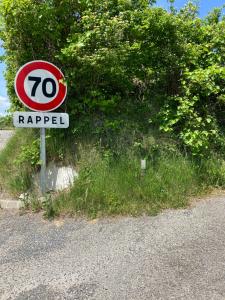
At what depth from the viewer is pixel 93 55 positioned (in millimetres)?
4367

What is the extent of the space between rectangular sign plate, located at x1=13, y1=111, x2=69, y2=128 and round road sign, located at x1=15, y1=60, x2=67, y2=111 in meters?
0.10

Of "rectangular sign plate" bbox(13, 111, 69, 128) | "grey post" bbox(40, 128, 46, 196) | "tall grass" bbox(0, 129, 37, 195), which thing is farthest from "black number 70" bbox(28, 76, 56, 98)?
"tall grass" bbox(0, 129, 37, 195)

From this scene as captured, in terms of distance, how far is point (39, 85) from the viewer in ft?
14.1

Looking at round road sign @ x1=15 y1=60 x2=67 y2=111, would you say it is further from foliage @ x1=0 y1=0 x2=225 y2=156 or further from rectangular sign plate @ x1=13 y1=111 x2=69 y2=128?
foliage @ x1=0 y1=0 x2=225 y2=156

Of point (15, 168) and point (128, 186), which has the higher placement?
point (15, 168)

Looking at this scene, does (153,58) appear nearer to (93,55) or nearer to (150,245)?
(93,55)

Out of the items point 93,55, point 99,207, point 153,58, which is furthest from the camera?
point 153,58

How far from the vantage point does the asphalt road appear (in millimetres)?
2512

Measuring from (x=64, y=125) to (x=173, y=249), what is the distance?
2347 millimetres

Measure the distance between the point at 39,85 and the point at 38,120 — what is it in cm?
49

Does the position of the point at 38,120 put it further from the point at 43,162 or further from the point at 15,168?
the point at 15,168

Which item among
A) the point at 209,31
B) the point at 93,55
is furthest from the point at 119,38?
the point at 209,31

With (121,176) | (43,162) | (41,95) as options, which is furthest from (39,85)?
(121,176)

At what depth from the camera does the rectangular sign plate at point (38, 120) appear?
165 inches
